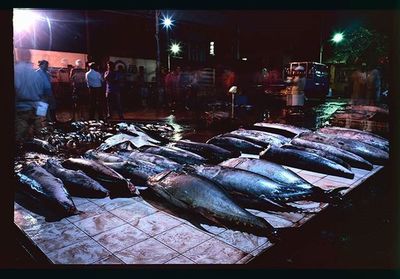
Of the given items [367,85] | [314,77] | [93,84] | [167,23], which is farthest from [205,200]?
[314,77]

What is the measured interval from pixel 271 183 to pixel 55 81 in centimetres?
1866

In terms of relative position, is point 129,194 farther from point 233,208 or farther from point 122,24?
point 122,24

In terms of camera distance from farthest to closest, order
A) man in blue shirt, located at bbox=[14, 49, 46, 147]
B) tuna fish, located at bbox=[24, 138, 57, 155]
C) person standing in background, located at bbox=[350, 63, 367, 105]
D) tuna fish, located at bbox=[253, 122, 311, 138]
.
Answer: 1. person standing in background, located at bbox=[350, 63, 367, 105]
2. tuna fish, located at bbox=[253, 122, 311, 138]
3. tuna fish, located at bbox=[24, 138, 57, 155]
4. man in blue shirt, located at bbox=[14, 49, 46, 147]

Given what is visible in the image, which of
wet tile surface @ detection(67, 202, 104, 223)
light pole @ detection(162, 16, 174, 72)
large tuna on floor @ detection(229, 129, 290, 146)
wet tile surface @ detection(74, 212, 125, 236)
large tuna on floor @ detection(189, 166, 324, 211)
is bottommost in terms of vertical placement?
wet tile surface @ detection(74, 212, 125, 236)

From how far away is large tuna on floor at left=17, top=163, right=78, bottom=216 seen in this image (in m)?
3.95

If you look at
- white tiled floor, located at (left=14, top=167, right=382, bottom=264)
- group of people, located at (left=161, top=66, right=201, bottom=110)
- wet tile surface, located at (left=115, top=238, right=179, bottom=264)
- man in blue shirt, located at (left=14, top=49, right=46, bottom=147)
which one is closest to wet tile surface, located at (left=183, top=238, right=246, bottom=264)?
white tiled floor, located at (left=14, top=167, right=382, bottom=264)

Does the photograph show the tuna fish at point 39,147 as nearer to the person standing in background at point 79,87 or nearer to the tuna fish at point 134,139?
the tuna fish at point 134,139

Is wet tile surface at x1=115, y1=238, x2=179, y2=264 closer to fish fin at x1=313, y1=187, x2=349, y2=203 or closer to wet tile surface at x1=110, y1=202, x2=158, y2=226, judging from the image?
wet tile surface at x1=110, y1=202, x2=158, y2=226

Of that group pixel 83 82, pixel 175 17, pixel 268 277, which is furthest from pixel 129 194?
pixel 175 17

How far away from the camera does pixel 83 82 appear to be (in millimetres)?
19391

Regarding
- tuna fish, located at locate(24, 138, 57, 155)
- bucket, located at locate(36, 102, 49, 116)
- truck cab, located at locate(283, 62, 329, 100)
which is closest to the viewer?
bucket, located at locate(36, 102, 49, 116)

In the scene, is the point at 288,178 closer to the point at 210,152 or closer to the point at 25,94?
the point at 210,152

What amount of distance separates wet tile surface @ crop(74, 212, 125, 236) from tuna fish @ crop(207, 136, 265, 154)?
10.9ft

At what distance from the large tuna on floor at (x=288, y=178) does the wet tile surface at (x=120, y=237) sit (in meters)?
1.99
